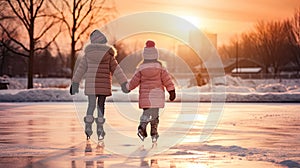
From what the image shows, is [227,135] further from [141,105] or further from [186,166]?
[186,166]

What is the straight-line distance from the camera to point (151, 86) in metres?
9.95

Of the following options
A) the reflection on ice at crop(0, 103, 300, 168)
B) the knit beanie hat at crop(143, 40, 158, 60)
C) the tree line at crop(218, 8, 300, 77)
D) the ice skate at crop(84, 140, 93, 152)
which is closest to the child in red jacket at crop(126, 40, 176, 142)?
the knit beanie hat at crop(143, 40, 158, 60)

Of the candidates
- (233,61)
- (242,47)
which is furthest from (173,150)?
(242,47)

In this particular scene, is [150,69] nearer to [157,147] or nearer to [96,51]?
[96,51]

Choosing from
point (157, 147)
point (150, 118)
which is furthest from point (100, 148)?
point (150, 118)

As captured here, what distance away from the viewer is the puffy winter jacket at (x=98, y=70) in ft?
33.6

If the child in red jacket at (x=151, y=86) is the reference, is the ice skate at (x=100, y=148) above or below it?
below

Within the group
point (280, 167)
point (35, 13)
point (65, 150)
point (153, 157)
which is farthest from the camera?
point (35, 13)

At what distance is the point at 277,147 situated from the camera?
937 cm

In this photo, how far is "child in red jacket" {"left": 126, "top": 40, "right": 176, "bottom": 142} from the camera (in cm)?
994

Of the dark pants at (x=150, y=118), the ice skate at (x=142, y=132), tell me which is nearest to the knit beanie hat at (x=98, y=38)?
the dark pants at (x=150, y=118)

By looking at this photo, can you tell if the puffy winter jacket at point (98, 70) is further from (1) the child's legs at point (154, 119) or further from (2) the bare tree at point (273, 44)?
(2) the bare tree at point (273, 44)

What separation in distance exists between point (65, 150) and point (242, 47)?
134 metres

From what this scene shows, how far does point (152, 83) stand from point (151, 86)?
0.06m
